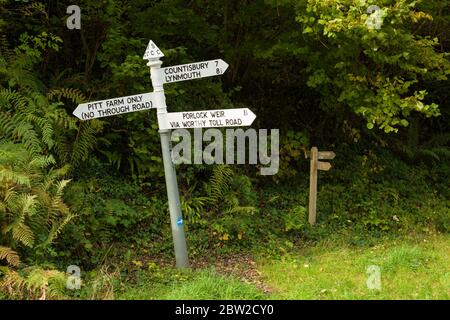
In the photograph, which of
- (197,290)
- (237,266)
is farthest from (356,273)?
(197,290)

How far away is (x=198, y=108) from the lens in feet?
29.6

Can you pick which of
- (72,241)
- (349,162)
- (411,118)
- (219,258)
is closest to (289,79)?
(349,162)

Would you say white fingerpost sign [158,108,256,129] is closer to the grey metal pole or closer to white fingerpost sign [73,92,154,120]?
the grey metal pole

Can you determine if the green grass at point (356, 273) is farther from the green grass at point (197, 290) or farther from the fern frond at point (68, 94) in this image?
the fern frond at point (68, 94)

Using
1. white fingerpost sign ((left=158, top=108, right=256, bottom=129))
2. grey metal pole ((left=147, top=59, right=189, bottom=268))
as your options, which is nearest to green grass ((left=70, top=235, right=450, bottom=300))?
grey metal pole ((left=147, top=59, right=189, bottom=268))

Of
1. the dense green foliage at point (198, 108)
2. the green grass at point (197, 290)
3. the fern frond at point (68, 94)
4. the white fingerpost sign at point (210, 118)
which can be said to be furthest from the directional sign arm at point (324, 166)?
the fern frond at point (68, 94)

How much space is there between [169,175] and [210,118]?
2.73 ft

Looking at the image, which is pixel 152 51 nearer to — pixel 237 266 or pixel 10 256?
pixel 10 256

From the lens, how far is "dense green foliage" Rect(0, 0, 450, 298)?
6375mm

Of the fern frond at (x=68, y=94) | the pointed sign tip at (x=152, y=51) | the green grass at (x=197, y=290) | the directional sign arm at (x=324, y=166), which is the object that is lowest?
the green grass at (x=197, y=290)

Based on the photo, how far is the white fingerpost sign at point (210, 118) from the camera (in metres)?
5.69

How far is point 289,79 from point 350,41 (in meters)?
3.49

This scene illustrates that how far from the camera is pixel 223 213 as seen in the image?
799cm

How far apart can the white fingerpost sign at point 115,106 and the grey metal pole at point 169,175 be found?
114 mm
